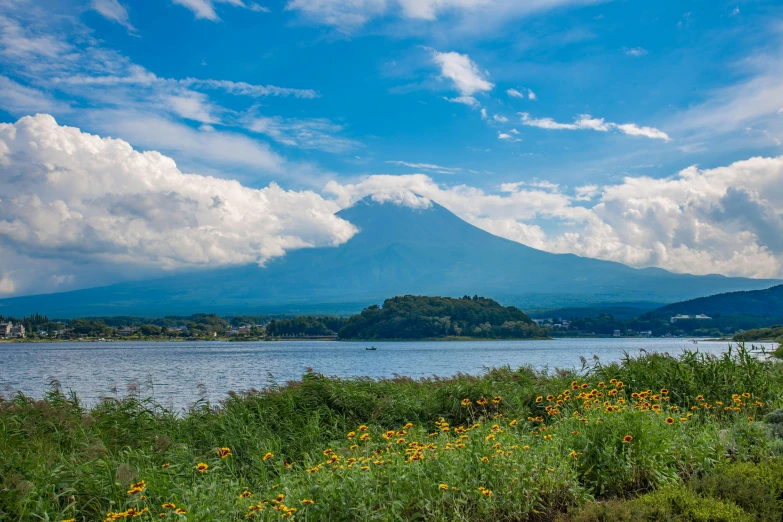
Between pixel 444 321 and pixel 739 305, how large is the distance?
9198 centimetres

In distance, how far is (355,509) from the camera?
583 centimetres

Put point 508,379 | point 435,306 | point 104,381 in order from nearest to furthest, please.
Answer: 1. point 508,379
2. point 104,381
3. point 435,306

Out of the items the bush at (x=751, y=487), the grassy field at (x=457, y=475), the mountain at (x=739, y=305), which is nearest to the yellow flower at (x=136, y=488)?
the grassy field at (x=457, y=475)

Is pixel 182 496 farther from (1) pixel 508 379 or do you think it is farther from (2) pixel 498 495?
(1) pixel 508 379

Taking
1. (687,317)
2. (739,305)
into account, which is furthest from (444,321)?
(739,305)

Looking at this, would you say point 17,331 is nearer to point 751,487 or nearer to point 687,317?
point 687,317

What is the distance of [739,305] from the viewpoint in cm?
16538

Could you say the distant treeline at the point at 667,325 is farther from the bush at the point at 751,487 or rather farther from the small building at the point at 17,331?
the bush at the point at 751,487

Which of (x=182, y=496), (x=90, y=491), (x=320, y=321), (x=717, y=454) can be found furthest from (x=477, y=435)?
(x=320, y=321)

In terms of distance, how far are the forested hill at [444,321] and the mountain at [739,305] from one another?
6540 cm

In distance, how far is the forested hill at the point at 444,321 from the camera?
120 m

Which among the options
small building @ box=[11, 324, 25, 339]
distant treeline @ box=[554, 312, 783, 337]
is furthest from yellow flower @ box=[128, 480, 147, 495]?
Answer: small building @ box=[11, 324, 25, 339]

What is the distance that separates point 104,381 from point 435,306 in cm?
9325

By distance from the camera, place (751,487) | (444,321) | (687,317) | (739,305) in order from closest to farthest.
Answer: (751,487) < (444,321) < (687,317) < (739,305)
